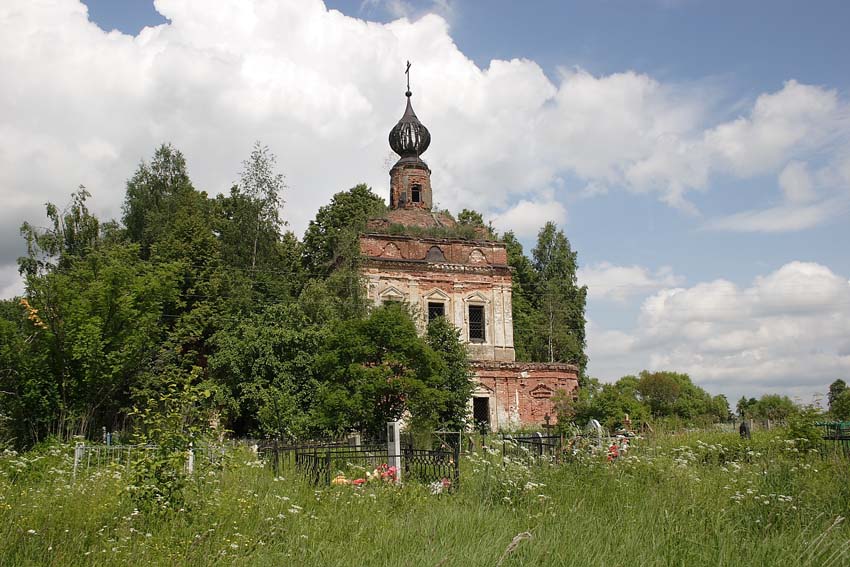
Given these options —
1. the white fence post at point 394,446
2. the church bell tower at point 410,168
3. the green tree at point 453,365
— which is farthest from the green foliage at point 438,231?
the white fence post at point 394,446

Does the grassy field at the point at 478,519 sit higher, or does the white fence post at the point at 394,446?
the white fence post at the point at 394,446

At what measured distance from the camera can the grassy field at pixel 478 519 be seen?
6047mm

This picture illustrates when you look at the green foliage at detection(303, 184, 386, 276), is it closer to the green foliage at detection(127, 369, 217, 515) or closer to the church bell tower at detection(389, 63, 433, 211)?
the church bell tower at detection(389, 63, 433, 211)

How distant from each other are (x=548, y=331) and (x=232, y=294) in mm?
19624

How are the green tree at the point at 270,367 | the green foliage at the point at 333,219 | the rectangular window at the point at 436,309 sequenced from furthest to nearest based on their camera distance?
the green foliage at the point at 333,219, the rectangular window at the point at 436,309, the green tree at the point at 270,367

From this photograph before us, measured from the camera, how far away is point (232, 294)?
2770 cm

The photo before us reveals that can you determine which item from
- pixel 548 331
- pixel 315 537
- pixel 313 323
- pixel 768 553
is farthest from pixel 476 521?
pixel 548 331

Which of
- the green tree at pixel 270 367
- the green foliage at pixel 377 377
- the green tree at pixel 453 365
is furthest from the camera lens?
the green tree at pixel 453 365

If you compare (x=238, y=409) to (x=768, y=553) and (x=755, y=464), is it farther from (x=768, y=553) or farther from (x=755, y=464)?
(x=768, y=553)

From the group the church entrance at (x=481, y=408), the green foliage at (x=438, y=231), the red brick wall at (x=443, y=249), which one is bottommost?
the church entrance at (x=481, y=408)

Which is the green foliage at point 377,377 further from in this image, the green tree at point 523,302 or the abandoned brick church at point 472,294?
the green tree at point 523,302

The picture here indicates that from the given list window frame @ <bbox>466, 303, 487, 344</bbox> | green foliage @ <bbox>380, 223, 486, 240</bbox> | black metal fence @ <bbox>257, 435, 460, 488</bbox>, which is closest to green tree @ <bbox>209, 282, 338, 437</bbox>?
green foliage @ <bbox>380, 223, 486, 240</bbox>

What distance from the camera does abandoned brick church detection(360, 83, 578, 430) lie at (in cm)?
3078

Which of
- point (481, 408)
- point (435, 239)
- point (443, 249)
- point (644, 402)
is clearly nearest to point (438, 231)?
point (435, 239)
